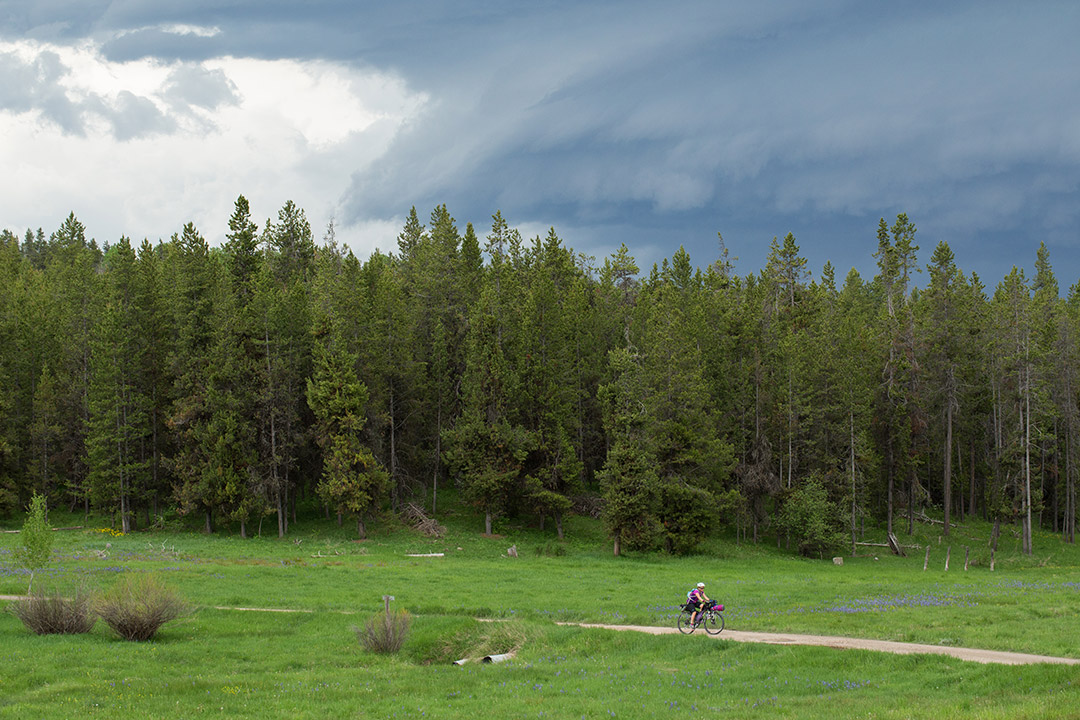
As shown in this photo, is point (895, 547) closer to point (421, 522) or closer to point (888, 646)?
point (421, 522)

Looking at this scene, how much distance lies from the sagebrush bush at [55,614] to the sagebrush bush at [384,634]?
8.85m

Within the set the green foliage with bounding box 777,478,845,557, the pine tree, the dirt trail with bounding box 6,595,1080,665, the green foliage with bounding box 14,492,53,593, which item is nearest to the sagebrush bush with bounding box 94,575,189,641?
the green foliage with bounding box 14,492,53,593

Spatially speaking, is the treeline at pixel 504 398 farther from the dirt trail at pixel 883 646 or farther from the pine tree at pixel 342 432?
the dirt trail at pixel 883 646

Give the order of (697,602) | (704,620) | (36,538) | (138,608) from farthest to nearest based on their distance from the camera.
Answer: (36,538) < (697,602) < (704,620) < (138,608)

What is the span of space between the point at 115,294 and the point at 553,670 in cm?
5701

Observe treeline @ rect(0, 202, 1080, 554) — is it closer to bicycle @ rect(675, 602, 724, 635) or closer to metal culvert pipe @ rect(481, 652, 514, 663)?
bicycle @ rect(675, 602, 724, 635)

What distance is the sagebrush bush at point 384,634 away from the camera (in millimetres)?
23578

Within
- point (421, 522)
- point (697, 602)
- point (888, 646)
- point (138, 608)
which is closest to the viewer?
point (888, 646)

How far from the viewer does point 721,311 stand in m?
71.1

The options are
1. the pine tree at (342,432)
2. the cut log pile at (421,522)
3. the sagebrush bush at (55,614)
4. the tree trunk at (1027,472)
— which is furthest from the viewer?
the tree trunk at (1027,472)

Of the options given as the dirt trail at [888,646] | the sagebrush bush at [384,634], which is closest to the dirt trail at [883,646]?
the dirt trail at [888,646]

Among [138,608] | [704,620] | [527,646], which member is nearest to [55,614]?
[138,608]

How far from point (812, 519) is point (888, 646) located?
38.7m

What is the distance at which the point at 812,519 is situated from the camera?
5831 centimetres
